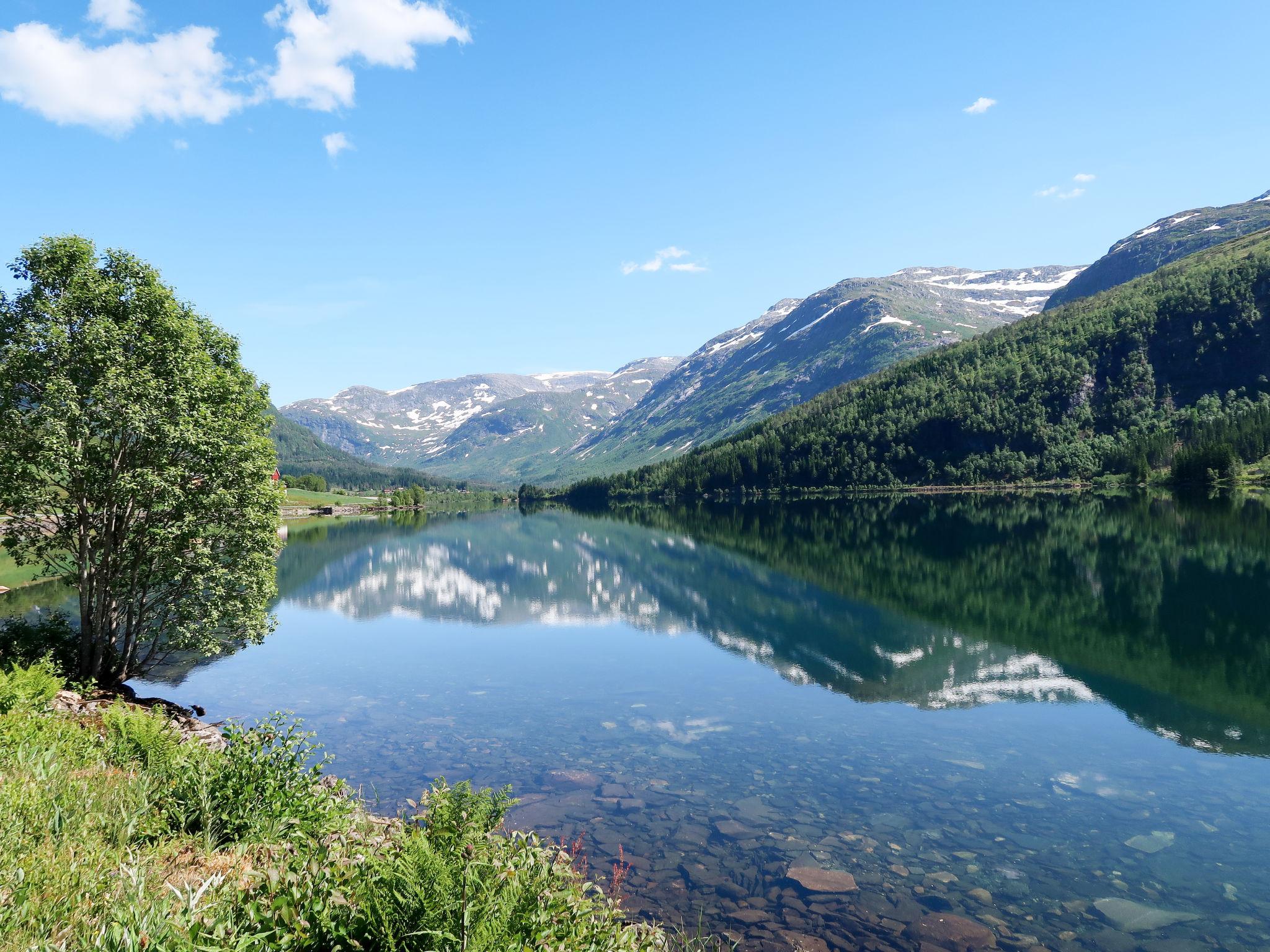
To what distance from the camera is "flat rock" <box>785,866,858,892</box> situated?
17.4 meters

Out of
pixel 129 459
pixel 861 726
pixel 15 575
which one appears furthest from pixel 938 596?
pixel 15 575

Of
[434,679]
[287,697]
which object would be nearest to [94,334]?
[287,697]

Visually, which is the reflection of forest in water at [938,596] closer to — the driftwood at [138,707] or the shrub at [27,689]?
the driftwood at [138,707]

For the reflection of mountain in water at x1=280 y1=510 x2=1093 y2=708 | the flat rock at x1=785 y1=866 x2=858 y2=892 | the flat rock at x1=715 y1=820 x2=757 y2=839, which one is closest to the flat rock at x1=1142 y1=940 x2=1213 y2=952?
the flat rock at x1=785 y1=866 x2=858 y2=892

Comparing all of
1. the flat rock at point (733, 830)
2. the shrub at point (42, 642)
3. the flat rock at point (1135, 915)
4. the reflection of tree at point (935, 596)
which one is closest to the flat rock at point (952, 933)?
the flat rock at point (1135, 915)

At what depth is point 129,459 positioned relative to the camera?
28.4 meters

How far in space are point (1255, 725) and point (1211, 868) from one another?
1391cm

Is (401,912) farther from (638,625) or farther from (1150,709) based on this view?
(638,625)

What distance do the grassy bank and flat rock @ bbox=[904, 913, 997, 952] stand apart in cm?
564

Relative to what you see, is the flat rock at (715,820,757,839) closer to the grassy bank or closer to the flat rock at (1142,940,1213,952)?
the grassy bank

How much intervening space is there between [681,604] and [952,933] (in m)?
50.2

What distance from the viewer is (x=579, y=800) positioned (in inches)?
906

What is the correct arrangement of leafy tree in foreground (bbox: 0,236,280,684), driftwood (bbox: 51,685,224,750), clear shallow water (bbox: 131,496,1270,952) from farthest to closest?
leafy tree in foreground (bbox: 0,236,280,684) < driftwood (bbox: 51,685,224,750) < clear shallow water (bbox: 131,496,1270,952)

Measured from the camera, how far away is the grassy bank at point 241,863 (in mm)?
8125
